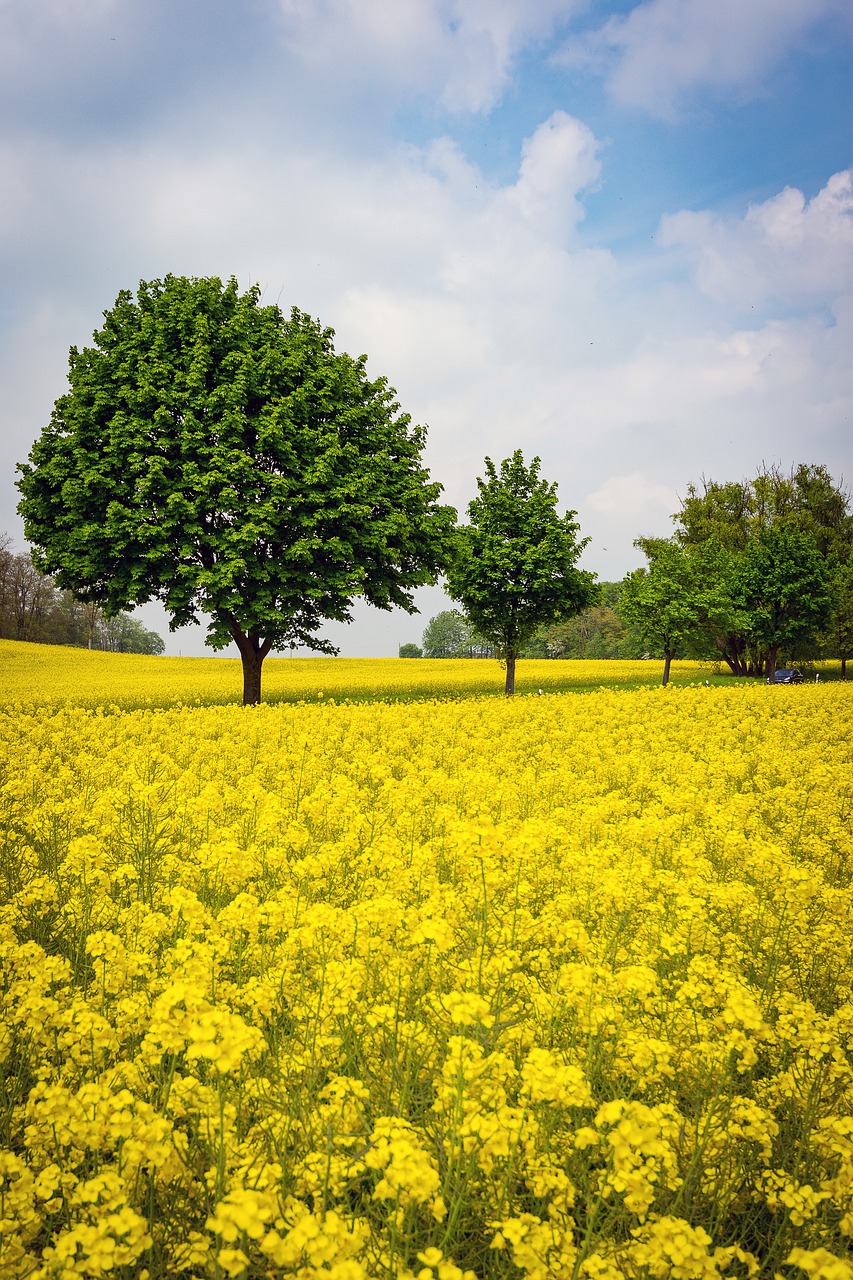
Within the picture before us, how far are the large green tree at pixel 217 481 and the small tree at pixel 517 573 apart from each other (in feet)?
18.3

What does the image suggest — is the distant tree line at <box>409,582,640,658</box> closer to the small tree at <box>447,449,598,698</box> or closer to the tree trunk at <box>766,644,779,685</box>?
the tree trunk at <box>766,644,779,685</box>

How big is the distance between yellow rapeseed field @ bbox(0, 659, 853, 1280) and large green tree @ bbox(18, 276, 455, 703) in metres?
12.6

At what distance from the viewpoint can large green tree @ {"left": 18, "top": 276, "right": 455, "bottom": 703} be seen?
18375 millimetres

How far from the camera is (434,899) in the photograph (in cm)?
386

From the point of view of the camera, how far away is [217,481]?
60.2ft

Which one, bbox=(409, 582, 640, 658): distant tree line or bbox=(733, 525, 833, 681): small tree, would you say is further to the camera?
bbox=(409, 582, 640, 658): distant tree line

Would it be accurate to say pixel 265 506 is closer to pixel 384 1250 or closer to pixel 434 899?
pixel 434 899

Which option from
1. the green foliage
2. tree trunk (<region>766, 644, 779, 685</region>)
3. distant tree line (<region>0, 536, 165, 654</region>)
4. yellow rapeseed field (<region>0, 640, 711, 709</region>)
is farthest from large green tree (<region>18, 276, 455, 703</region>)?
distant tree line (<region>0, 536, 165, 654</region>)

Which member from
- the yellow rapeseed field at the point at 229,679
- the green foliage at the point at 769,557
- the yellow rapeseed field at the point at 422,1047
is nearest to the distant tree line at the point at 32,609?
the yellow rapeseed field at the point at 229,679

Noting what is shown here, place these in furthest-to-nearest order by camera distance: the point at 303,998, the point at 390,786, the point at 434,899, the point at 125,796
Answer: the point at 390,786
the point at 125,796
the point at 434,899
the point at 303,998

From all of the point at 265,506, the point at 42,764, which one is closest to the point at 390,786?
the point at 42,764

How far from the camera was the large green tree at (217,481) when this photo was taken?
60.3ft

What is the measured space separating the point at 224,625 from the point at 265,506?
4.11 meters

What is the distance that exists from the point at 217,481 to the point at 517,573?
14.0m
